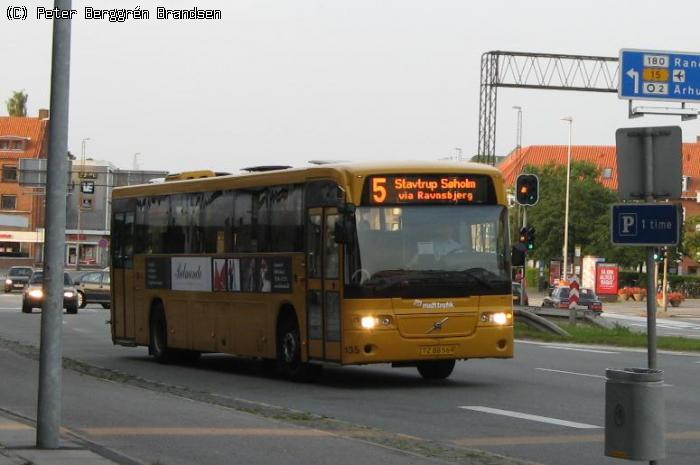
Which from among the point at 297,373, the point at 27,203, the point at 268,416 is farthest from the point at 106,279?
the point at 27,203

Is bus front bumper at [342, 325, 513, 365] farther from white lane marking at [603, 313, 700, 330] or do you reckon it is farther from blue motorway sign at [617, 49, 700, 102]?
white lane marking at [603, 313, 700, 330]

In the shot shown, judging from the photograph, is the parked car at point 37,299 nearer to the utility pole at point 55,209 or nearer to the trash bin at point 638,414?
the utility pole at point 55,209

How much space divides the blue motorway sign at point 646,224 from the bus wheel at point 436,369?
1029cm

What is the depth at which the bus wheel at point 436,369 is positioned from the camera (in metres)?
21.0

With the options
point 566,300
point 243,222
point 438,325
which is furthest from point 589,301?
point 438,325

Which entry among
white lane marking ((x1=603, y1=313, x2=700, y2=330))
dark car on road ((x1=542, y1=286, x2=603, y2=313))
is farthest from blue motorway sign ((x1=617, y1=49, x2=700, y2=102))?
dark car on road ((x1=542, y1=286, x2=603, y2=313))

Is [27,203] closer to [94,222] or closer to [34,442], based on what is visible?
[94,222]

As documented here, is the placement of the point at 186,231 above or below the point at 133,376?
above

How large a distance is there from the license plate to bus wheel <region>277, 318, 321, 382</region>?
6.64 ft

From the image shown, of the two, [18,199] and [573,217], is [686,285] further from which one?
[18,199]

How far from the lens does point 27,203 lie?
12281 centimetres

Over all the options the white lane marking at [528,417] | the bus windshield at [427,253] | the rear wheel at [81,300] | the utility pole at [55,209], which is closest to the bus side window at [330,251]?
the bus windshield at [427,253]

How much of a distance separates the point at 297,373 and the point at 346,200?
9.46 ft

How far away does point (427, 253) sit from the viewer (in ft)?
63.6
